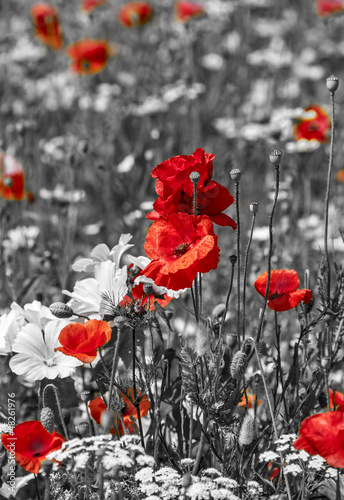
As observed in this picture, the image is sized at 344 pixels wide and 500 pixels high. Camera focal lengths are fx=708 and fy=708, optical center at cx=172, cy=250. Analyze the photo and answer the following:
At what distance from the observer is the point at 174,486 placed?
3.93 feet

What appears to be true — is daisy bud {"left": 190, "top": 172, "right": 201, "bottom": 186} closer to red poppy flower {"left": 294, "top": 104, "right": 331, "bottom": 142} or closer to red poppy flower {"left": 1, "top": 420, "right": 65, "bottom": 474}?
red poppy flower {"left": 1, "top": 420, "right": 65, "bottom": 474}

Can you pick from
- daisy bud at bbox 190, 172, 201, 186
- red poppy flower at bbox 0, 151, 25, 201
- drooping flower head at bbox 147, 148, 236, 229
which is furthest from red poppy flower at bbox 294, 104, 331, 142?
daisy bud at bbox 190, 172, 201, 186

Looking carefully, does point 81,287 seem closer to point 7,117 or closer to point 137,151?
point 137,151

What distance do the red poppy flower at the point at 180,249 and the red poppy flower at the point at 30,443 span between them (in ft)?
1.21

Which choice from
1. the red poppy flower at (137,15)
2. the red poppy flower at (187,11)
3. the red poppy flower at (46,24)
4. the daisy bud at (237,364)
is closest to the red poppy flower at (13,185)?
the red poppy flower at (46,24)

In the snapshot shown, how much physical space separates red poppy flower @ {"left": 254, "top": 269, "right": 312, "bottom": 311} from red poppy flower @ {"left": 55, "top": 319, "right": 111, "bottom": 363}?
0.33 meters

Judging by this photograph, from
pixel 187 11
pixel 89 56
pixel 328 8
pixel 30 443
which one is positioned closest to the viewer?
pixel 30 443

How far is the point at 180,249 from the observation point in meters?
1.28

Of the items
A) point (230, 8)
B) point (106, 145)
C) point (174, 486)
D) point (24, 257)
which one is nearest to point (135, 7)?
→ point (230, 8)

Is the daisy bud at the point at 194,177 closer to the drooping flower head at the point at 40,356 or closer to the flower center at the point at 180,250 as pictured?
the flower center at the point at 180,250

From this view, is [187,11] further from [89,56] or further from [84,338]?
[84,338]

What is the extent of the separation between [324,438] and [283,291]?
1.19ft

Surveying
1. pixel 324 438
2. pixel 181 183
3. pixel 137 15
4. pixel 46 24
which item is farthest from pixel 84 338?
pixel 137 15

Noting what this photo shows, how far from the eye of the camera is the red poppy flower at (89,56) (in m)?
3.66
